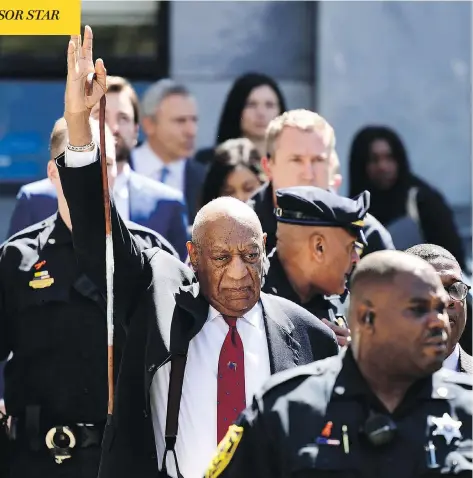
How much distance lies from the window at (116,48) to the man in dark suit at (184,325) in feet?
16.6

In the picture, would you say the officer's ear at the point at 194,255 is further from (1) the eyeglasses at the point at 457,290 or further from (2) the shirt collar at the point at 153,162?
(2) the shirt collar at the point at 153,162

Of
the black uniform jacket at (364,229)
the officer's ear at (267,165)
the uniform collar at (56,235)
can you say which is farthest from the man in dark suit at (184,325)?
the officer's ear at (267,165)

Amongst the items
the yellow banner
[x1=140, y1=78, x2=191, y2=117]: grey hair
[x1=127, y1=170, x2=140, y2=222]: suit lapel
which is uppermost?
[x1=140, y1=78, x2=191, y2=117]: grey hair

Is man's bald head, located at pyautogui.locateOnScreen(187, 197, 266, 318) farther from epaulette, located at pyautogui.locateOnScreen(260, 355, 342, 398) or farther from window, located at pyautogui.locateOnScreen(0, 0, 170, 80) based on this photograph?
window, located at pyautogui.locateOnScreen(0, 0, 170, 80)

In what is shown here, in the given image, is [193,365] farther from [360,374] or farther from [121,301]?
[360,374]

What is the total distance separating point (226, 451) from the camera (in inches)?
163

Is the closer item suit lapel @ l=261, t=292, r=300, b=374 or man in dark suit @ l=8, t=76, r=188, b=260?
suit lapel @ l=261, t=292, r=300, b=374

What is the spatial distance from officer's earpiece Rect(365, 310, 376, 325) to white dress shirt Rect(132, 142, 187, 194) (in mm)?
4243

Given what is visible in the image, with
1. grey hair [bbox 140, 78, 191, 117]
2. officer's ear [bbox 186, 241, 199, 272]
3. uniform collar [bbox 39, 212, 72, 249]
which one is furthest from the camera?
grey hair [bbox 140, 78, 191, 117]

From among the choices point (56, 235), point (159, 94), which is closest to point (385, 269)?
point (56, 235)

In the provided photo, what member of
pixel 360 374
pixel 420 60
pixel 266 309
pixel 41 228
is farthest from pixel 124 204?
pixel 420 60

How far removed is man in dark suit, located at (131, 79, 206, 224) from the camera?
8328 millimetres

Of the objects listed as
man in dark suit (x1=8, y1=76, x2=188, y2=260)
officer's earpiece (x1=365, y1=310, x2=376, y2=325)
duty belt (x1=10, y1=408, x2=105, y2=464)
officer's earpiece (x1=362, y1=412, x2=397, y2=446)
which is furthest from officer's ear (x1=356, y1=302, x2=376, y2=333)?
man in dark suit (x1=8, y1=76, x2=188, y2=260)

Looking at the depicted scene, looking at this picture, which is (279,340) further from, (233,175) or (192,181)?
(192,181)
